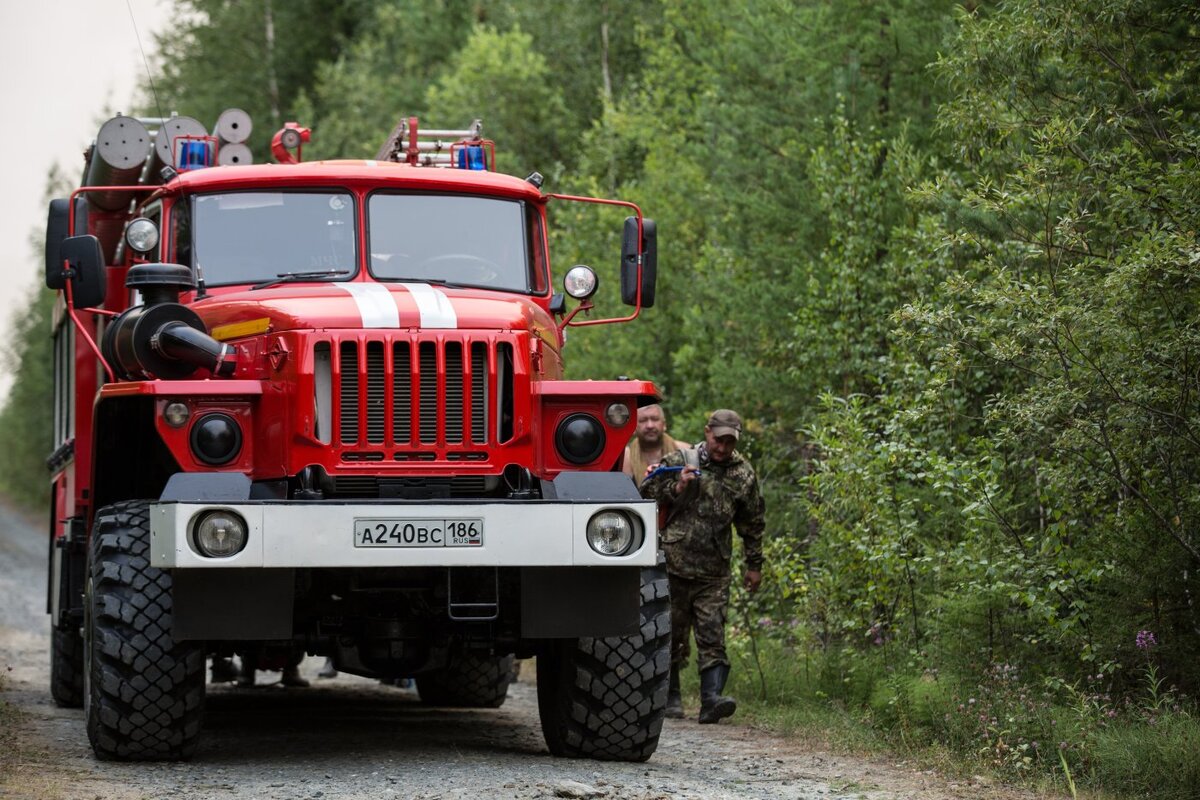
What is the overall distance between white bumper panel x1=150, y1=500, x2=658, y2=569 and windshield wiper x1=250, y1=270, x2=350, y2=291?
1.64 m

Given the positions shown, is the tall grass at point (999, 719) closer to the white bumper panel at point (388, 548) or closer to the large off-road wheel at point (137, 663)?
the white bumper panel at point (388, 548)

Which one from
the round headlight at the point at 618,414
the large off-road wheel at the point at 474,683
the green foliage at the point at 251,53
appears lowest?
the large off-road wheel at the point at 474,683

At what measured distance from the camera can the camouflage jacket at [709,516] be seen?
34.1 ft

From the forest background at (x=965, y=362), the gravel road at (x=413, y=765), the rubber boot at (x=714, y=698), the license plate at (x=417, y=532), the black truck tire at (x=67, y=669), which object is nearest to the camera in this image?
the gravel road at (x=413, y=765)

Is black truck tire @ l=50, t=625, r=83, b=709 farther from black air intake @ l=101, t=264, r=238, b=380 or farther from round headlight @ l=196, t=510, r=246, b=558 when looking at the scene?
round headlight @ l=196, t=510, r=246, b=558

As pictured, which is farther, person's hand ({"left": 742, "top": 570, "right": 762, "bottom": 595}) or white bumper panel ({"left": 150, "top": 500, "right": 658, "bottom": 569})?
person's hand ({"left": 742, "top": 570, "right": 762, "bottom": 595})

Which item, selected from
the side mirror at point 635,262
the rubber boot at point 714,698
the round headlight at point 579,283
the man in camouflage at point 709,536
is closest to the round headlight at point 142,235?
the round headlight at point 579,283

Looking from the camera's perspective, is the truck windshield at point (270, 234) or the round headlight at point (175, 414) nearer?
the round headlight at point (175, 414)

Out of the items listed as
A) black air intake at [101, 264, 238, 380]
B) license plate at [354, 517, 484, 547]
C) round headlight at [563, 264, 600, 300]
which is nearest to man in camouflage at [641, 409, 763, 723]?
round headlight at [563, 264, 600, 300]

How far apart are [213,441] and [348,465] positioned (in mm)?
652

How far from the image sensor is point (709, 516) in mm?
10414

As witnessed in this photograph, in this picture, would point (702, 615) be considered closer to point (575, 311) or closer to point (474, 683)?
point (474, 683)

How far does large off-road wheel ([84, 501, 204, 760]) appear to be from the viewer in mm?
7578

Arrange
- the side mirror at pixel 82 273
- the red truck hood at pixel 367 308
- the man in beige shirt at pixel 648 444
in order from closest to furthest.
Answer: the red truck hood at pixel 367 308, the side mirror at pixel 82 273, the man in beige shirt at pixel 648 444
